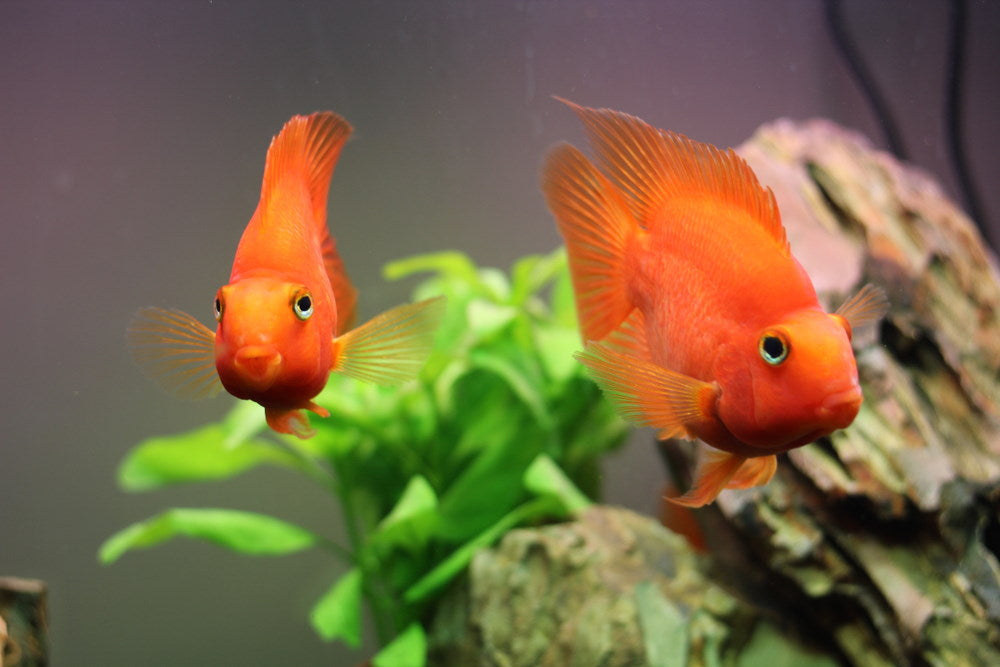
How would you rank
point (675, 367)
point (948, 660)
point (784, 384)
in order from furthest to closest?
point (948, 660), point (675, 367), point (784, 384)

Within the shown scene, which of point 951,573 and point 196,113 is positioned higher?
point 196,113

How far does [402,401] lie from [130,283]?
1.00 meters

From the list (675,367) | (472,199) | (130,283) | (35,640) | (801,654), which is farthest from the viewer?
(472,199)

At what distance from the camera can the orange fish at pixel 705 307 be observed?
2.78 feet

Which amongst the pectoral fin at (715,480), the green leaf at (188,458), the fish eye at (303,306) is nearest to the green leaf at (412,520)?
the green leaf at (188,458)

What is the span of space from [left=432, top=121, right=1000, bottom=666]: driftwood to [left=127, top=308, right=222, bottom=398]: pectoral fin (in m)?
1.43

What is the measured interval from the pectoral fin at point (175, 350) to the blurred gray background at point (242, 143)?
0.44 metres

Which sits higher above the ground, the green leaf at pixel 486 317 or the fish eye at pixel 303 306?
the fish eye at pixel 303 306

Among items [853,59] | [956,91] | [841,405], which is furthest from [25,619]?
[956,91]

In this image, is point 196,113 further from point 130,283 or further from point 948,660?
point 948,660

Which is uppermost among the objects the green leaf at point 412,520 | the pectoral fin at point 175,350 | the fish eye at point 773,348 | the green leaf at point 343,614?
the pectoral fin at point 175,350

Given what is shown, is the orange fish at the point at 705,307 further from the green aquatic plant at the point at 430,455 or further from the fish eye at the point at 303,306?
the green aquatic plant at the point at 430,455

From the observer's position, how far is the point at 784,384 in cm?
84

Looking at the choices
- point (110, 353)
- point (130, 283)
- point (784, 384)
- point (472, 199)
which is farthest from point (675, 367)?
point (110, 353)
